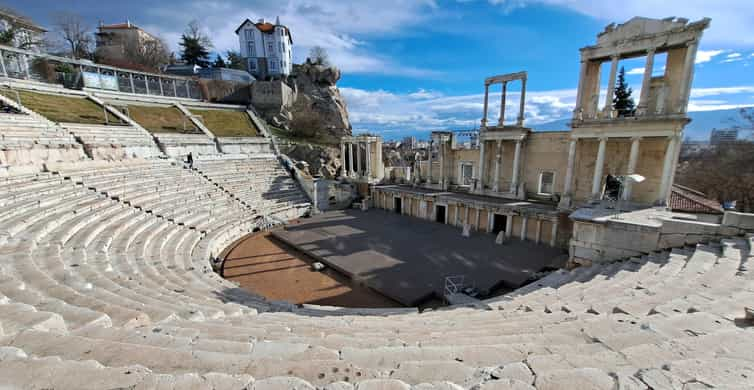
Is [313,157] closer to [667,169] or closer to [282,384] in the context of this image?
[667,169]

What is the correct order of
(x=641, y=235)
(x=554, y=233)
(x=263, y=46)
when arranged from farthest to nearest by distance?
(x=263, y=46) < (x=554, y=233) < (x=641, y=235)

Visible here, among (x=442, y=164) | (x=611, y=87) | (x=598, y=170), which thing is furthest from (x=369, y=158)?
(x=611, y=87)

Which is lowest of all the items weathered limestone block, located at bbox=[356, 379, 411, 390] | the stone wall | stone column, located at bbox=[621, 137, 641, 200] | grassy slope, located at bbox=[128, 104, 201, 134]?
the stone wall

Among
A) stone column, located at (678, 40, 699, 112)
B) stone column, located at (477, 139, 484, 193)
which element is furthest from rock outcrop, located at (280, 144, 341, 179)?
stone column, located at (678, 40, 699, 112)

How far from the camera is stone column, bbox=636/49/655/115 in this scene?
12.2 m

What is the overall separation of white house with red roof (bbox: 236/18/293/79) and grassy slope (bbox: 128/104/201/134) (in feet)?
92.5

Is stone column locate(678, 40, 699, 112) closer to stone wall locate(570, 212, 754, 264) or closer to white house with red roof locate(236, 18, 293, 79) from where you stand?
stone wall locate(570, 212, 754, 264)

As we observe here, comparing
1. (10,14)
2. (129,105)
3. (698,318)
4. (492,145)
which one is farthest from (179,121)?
(698,318)

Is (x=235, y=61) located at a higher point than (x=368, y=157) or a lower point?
higher

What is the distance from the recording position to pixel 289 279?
1084cm

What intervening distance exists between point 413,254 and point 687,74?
1337 cm

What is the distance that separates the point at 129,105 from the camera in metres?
25.3

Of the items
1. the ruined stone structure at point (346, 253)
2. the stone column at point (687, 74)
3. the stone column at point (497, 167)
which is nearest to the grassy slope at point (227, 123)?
the ruined stone structure at point (346, 253)

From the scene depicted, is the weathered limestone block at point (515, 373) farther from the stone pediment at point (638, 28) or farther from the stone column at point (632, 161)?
the stone pediment at point (638, 28)
